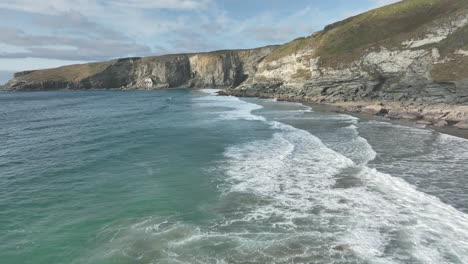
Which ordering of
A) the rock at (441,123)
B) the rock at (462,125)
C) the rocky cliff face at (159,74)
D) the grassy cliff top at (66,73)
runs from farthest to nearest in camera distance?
the grassy cliff top at (66,73) → the rocky cliff face at (159,74) → the rock at (441,123) → the rock at (462,125)

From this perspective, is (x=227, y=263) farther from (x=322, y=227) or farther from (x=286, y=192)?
(x=286, y=192)

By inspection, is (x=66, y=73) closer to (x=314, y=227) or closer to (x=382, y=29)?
(x=382, y=29)

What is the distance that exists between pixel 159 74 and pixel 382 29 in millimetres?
111964

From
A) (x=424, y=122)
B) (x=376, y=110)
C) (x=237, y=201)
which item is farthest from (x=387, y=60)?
(x=237, y=201)

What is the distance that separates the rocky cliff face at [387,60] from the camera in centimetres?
4216

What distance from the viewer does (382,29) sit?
210 feet

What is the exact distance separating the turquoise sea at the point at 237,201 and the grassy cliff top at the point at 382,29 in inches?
1483

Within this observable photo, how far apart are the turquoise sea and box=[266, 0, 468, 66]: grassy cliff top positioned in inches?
1483

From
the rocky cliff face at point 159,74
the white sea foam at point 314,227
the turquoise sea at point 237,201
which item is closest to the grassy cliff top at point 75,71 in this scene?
the rocky cliff face at point 159,74

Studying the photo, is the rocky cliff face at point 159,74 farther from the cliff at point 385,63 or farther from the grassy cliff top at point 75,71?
the cliff at point 385,63

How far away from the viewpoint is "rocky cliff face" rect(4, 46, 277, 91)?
140 m

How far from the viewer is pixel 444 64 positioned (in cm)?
4216

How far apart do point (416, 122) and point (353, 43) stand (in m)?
38.6

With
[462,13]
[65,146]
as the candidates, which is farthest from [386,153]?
[462,13]
